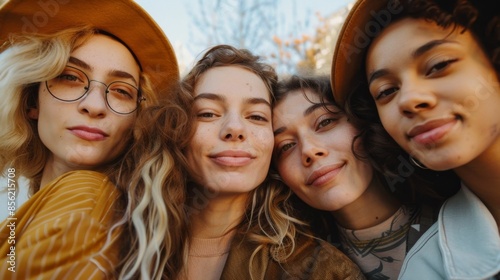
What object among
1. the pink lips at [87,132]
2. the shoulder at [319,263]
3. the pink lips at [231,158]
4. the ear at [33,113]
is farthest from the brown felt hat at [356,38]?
the ear at [33,113]

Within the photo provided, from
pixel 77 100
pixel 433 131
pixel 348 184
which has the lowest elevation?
pixel 348 184

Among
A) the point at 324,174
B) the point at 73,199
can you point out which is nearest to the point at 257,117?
the point at 324,174

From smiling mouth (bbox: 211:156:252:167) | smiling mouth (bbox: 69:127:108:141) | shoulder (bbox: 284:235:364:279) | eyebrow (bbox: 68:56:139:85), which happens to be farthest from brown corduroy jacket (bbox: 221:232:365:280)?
eyebrow (bbox: 68:56:139:85)

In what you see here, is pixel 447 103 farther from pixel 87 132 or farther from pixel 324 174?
pixel 87 132

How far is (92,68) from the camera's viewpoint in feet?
6.64

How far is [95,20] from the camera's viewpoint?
84.6 inches

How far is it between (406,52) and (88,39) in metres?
1.73

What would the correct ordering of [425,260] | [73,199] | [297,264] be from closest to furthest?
[73,199], [425,260], [297,264]

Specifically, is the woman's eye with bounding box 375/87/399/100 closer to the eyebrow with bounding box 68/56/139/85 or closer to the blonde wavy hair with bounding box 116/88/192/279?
the blonde wavy hair with bounding box 116/88/192/279

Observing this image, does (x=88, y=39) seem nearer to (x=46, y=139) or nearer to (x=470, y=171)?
(x=46, y=139)

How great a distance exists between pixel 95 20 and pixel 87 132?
700mm

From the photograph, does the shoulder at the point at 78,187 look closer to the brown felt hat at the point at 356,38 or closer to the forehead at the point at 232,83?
the forehead at the point at 232,83

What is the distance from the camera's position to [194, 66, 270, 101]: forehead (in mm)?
2107

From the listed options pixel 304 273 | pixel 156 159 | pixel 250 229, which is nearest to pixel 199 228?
pixel 250 229
